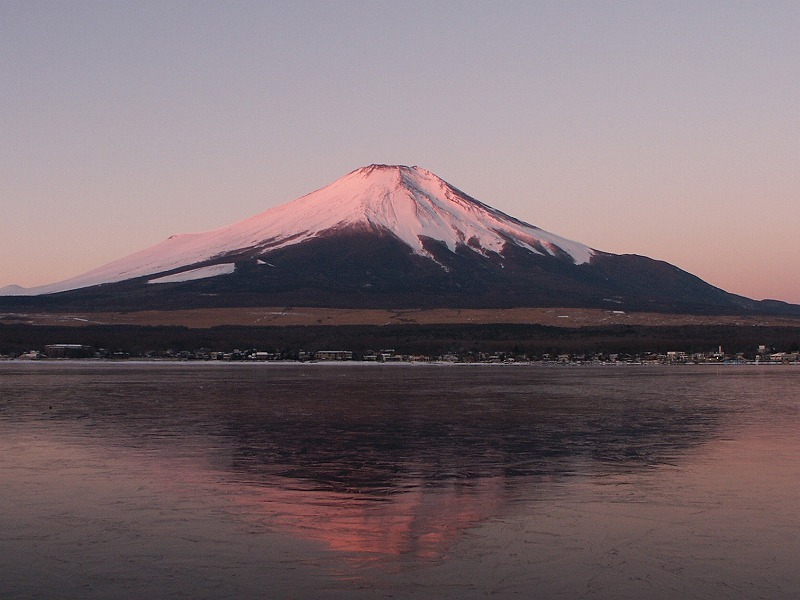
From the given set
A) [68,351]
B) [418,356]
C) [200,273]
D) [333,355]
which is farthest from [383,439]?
[200,273]

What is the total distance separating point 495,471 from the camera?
21.7 metres

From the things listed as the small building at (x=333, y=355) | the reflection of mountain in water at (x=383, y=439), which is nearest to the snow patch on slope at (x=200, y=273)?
the small building at (x=333, y=355)

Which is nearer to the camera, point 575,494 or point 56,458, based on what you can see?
point 575,494

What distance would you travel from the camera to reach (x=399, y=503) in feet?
58.7

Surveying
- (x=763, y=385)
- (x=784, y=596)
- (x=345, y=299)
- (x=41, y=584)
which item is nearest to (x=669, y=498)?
(x=784, y=596)

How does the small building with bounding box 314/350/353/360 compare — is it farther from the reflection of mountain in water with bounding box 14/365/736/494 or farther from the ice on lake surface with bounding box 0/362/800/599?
the ice on lake surface with bounding box 0/362/800/599

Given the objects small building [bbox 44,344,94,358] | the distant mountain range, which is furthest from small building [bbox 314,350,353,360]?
the distant mountain range

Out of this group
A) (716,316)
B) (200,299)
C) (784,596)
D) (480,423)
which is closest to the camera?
(784,596)

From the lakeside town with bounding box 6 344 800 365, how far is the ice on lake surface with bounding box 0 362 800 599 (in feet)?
198

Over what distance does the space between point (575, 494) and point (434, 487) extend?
265 centimetres

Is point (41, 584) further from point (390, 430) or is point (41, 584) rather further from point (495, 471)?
point (390, 430)

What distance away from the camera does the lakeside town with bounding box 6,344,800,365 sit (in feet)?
313

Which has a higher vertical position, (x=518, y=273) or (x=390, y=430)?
(x=518, y=273)

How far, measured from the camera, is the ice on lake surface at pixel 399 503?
13.1 meters
